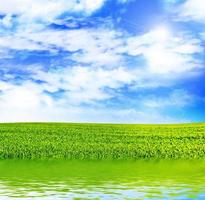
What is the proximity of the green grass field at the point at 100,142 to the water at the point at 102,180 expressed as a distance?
3712 mm

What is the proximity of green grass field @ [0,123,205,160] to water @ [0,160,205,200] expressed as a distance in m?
3.71

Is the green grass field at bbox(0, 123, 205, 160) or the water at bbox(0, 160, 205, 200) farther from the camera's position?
the green grass field at bbox(0, 123, 205, 160)

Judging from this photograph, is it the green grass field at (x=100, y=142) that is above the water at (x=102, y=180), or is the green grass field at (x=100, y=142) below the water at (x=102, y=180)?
above

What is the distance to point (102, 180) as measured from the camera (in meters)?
24.2

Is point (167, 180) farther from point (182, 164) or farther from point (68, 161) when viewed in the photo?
point (68, 161)

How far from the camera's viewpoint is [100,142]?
4434 centimetres

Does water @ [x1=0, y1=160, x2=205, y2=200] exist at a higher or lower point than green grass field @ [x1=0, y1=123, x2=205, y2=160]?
lower

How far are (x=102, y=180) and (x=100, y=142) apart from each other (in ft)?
65.9

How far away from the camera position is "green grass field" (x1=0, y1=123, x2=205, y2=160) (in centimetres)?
3975

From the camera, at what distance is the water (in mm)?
19016

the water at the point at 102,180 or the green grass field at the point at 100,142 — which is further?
the green grass field at the point at 100,142

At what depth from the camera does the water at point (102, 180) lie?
19016 millimetres

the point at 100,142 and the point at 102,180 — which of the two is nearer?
the point at 102,180

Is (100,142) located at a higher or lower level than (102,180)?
higher
